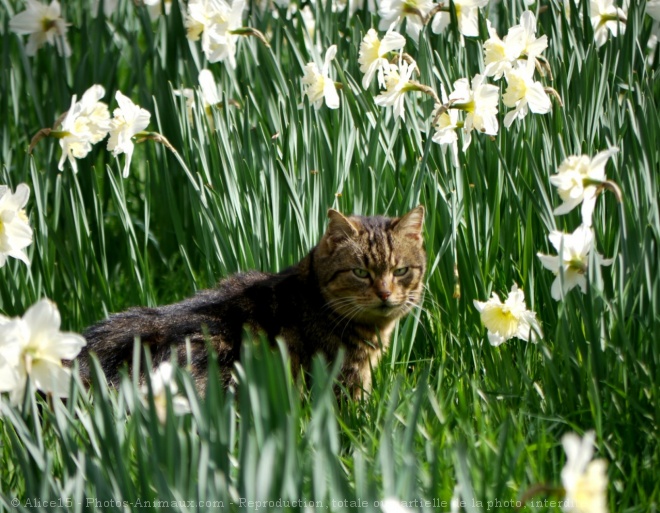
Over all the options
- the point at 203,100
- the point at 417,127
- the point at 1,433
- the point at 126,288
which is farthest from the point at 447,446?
the point at 126,288

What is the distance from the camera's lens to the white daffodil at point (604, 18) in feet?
11.7

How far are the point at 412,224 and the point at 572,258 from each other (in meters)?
0.94

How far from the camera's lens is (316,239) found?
3.41 m

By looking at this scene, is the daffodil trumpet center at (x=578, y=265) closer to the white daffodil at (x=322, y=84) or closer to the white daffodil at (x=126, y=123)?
the white daffodil at (x=322, y=84)

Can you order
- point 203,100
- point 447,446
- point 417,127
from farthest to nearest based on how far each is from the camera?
point 203,100 < point 417,127 < point 447,446

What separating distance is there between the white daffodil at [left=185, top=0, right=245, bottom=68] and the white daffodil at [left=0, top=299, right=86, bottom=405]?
6.51 ft

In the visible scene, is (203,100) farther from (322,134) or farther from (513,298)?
(513,298)

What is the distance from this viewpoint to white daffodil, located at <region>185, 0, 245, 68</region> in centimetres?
353

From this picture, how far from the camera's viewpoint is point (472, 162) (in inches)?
127

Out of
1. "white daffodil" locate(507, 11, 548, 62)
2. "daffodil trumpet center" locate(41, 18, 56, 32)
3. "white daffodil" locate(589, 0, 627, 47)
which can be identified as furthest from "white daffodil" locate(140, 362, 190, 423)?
"daffodil trumpet center" locate(41, 18, 56, 32)

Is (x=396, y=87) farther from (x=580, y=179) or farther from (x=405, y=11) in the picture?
(x=580, y=179)

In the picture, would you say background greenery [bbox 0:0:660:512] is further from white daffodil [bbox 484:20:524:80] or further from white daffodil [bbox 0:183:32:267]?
white daffodil [bbox 0:183:32:267]

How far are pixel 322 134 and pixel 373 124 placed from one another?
0.73ft

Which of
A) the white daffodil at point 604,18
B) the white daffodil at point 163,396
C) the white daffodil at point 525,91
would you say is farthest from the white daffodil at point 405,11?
the white daffodil at point 163,396
